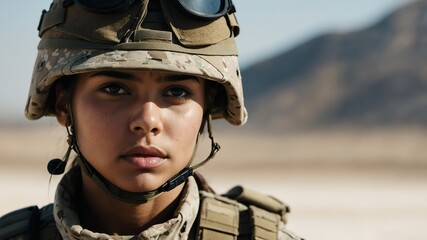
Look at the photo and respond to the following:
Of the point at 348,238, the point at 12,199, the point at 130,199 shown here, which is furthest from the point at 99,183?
the point at 12,199

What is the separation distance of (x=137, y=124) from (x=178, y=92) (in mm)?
330

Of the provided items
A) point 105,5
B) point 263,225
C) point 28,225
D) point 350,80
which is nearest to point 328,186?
→ point 263,225

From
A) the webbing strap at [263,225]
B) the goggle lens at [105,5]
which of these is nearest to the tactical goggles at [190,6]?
the goggle lens at [105,5]

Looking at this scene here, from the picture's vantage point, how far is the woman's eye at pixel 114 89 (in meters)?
4.47

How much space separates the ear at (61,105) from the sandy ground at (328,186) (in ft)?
1.00

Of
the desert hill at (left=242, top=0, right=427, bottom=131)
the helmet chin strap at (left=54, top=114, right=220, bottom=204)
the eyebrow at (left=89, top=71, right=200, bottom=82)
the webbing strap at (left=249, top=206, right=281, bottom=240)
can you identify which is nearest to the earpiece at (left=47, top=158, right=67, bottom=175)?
the helmet chin strap at (left=54, top=114, right=220, bottom=204)

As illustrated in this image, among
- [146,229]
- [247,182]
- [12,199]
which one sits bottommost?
[146,229]

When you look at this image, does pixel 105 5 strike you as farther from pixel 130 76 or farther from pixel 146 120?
pixel 146 120

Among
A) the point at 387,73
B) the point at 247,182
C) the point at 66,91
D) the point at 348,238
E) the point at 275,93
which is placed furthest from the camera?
the point at 275,93

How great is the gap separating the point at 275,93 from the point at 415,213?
359 feet

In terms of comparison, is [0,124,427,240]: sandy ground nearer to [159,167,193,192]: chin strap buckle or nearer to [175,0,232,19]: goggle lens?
[159,167,193,192]: chin strap buckle

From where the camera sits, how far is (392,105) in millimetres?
106312

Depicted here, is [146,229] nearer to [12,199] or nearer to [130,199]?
[130,199]

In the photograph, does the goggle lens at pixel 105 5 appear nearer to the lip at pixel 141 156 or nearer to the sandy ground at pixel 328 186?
the lip at pixel 141 156
